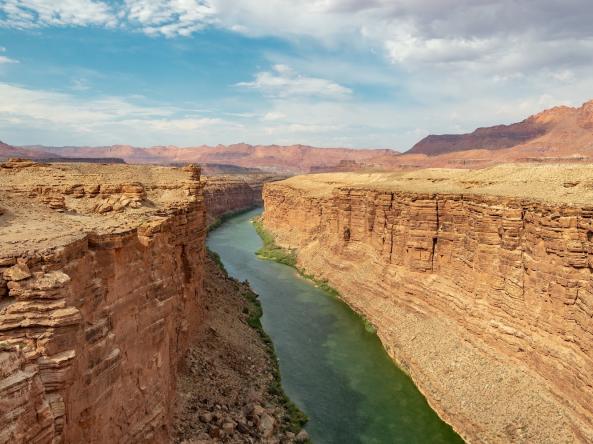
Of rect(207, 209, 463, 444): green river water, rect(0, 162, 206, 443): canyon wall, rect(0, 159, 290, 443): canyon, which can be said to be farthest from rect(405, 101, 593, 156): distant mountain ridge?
rect(0, 162, 206, 443): canyon wall

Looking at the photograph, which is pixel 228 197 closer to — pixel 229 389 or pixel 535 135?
pixel 229 389

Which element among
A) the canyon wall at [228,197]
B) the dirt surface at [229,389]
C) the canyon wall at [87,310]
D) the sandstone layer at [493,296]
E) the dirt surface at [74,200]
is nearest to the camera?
the canyon wall at [87,310]

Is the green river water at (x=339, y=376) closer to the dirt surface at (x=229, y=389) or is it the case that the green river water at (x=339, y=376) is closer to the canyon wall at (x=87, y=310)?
the dirt surface at (x=229, y=389)

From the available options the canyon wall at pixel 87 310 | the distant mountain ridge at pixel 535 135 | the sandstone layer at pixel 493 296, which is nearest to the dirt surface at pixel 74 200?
the canyon wall at pixel 87 310

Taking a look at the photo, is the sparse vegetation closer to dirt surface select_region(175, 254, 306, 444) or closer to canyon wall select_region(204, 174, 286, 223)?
dirt surface select_region(175, 254, 306, 444)

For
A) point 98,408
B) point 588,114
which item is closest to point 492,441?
point 98,408

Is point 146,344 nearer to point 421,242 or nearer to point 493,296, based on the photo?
point 493,296
